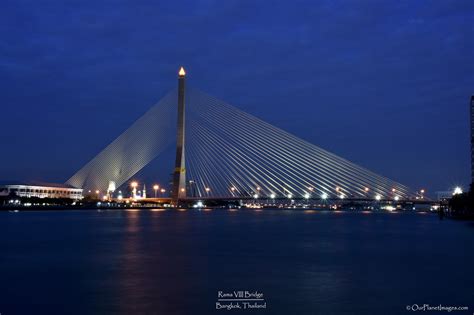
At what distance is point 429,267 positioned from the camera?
13266mm

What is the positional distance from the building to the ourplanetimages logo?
219 feet

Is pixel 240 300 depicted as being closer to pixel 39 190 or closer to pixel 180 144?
pixel 180 144

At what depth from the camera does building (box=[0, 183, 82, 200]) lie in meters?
72.3

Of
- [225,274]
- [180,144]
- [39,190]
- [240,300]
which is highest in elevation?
[180,144]

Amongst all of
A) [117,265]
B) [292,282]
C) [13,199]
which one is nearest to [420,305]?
[292,282]

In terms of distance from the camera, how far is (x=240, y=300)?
9.34 meters

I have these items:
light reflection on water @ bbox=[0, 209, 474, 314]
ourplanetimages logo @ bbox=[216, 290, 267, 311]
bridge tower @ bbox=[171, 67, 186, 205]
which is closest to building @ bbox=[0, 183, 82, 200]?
bridge tower @ bbox=[171, 67, 186, 205]

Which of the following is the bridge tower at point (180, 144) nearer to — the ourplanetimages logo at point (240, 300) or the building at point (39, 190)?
the ourplanetimages logo at point (240, 300)

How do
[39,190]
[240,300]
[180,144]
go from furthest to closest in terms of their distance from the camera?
[39,190], [180,144], [240,300]

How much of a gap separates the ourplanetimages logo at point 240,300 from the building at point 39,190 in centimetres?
6685

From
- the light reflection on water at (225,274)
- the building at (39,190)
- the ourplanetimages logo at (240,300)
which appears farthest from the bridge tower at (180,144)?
the building at (39,190)

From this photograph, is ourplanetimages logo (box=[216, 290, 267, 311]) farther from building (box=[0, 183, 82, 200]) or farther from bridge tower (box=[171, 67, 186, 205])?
building (box=[0, 183, 82, 200])

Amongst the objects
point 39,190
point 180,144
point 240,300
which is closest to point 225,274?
point 240,300

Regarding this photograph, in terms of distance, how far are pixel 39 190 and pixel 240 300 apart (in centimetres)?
7054
